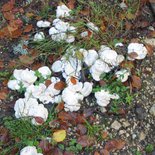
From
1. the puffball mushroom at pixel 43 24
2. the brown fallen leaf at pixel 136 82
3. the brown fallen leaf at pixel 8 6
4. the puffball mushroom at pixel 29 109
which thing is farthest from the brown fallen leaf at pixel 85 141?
the brown fallen leaf at pixel 8 6

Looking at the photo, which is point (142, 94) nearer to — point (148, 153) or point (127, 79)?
point (127, 79)

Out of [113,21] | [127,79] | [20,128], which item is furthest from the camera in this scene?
[113,21]

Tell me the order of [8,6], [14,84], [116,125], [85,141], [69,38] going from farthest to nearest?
[8,6]
[69,38]
[14,84]
[116,125]
[85,141]

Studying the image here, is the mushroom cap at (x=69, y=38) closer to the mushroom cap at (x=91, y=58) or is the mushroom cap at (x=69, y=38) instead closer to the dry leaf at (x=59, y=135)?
the mushroom cap at (x=91, y=58)

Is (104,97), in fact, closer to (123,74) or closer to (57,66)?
(123,74)

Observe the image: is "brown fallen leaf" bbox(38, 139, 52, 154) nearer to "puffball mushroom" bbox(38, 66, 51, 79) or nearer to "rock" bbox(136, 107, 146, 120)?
"puffball mushroom" bbox(38, 66, 51, 79)

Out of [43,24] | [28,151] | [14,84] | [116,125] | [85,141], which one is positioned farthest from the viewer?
[43,24]

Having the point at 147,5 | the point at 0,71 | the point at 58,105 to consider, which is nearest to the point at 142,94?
the point at 58,105

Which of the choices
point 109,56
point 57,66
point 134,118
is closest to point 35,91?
point 57,66
